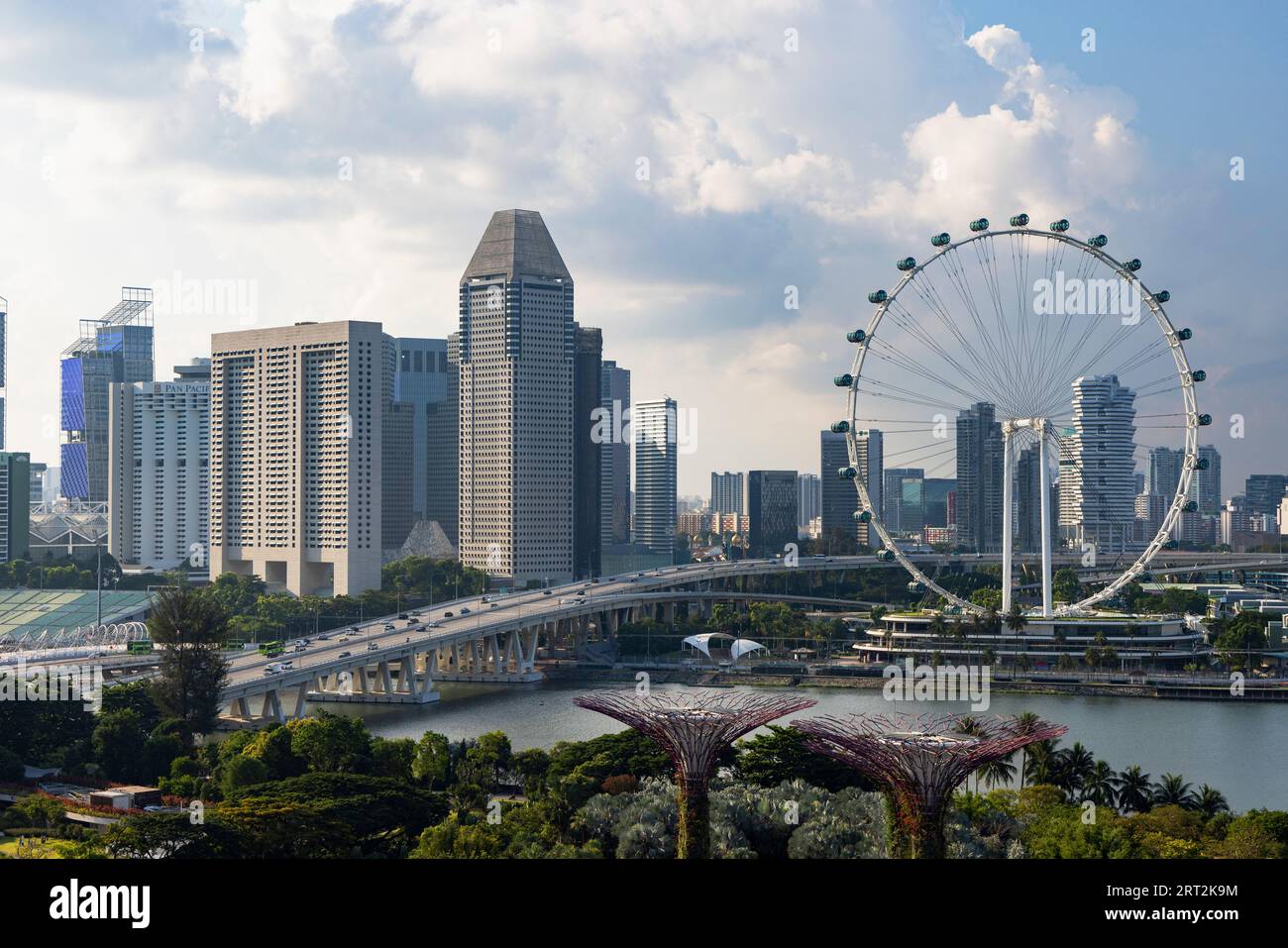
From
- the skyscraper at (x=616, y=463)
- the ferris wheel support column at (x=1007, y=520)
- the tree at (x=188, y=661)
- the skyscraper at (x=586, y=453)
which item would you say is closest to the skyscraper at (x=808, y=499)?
the skyscraper at (x=616, y=463)

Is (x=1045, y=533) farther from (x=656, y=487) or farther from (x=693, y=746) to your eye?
(x=656, y=487)

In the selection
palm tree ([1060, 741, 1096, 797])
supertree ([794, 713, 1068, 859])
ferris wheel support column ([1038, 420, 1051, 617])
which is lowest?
palm tree ([1060, 741, 1096, 797])

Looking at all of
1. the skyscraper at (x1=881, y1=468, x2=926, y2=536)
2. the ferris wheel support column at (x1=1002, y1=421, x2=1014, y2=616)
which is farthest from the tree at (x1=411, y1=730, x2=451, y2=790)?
the skyscraper at (x1=881, y1=468, x2=926, y2=536)

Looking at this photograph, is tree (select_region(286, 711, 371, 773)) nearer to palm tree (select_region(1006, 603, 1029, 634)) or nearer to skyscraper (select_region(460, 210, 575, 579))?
palm tree (select_region(1006, 603, 1029, 634))

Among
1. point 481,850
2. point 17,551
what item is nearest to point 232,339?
point 17,551

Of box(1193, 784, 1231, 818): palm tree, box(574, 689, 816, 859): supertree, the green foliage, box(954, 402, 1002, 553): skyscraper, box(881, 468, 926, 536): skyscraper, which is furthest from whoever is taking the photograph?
box(881, 468, 926, 536): skyscraper

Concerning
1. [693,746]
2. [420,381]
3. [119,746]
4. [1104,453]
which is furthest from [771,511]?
[693,746]
